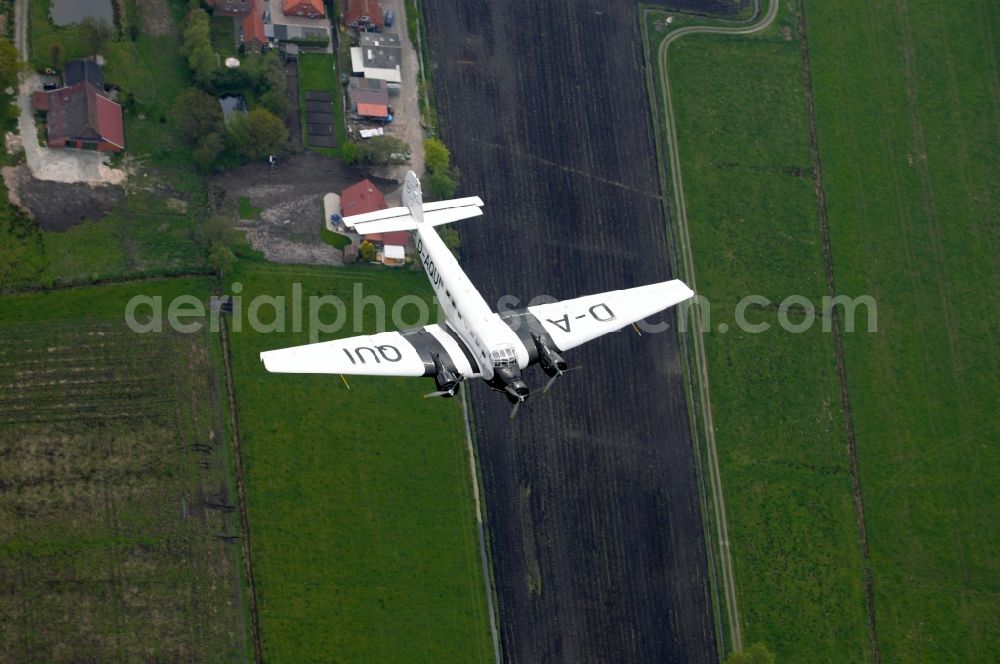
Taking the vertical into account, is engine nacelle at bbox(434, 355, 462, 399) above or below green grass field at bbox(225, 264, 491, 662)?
above

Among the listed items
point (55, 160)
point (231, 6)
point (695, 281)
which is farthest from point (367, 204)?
point (695, 281)

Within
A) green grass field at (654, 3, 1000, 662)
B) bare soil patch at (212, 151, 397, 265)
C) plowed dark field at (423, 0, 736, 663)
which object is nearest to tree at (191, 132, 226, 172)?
bare soil patch at (212, 151, 397, 265)

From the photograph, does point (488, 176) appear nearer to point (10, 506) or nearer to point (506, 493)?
point (506, 493)

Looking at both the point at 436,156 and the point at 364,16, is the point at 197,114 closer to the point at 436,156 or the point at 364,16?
the point at 364,16

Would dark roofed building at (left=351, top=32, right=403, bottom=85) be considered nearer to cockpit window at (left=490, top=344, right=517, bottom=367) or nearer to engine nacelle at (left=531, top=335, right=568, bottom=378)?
engine nacelle at (left=531, top=335, right=568, bottom=378)

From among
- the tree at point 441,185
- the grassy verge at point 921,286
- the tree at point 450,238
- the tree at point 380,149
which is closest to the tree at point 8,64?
the tree at point 380,149

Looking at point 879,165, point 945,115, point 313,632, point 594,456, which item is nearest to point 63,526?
point 313,632

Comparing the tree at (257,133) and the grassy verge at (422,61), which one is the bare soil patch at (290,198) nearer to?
the tree at (257,133)
